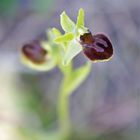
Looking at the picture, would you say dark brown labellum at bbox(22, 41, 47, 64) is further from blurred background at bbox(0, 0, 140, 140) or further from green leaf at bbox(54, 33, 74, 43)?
blurred background at bbox(0, 0, 140, 140)

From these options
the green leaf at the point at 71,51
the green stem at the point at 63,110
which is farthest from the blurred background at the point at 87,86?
the green leaf at the point at 71,51

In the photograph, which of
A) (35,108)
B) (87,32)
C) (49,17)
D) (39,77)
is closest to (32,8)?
(49,17)

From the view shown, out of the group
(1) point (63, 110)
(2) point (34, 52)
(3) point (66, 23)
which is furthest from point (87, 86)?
(3) point (66, 23)

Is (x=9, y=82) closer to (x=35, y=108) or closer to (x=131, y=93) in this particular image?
(x=35, y=108)

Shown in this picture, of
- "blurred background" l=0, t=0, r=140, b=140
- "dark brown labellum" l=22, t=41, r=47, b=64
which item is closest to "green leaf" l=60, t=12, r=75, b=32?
"dark brown labellum" l=22, t=41, r=47, b=64

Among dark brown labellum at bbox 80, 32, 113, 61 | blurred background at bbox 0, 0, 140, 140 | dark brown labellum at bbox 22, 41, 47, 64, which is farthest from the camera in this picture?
blurred background at bbox 0, 0, 140, 140

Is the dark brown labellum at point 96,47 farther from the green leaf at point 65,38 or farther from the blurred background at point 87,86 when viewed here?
the blurred background at point 87,86

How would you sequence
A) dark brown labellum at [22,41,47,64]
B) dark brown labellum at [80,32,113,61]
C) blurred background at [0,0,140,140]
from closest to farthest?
dark brown labellum at [80,32,113,61] < dark brown labellum at [22,41,47,64] < blurred background at [0,0,140,140]
